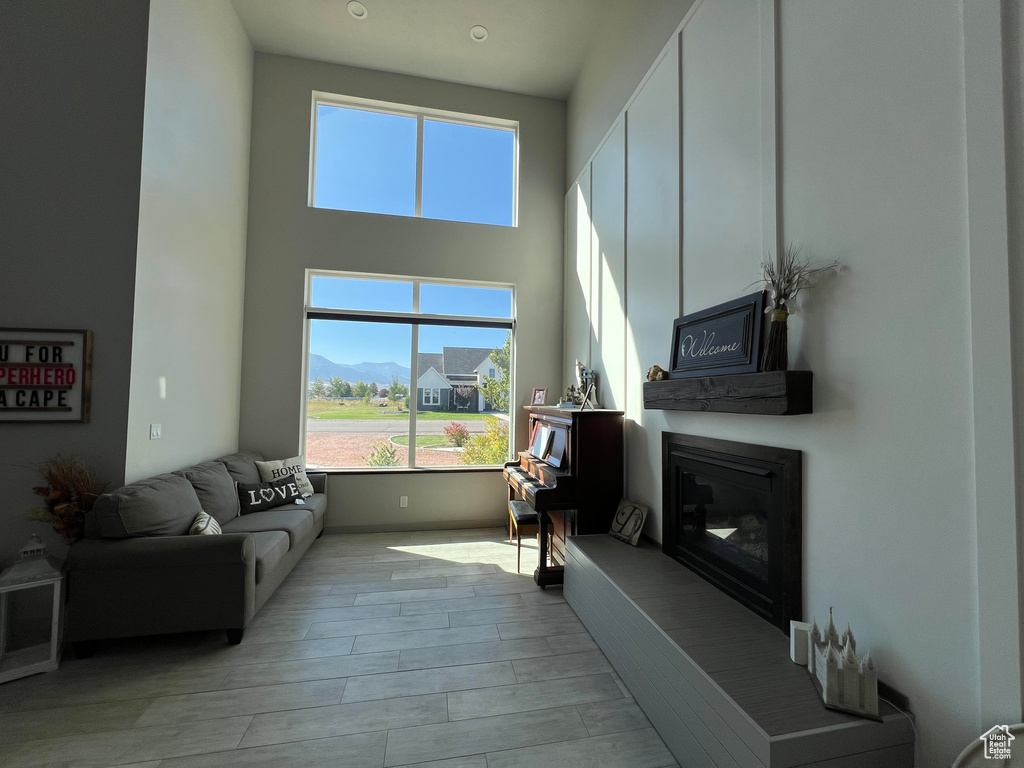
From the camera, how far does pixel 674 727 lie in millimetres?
1776

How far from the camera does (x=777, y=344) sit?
1874 millimetres

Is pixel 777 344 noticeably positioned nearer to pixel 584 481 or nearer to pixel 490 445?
pixel 584 481

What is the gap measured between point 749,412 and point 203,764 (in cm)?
263

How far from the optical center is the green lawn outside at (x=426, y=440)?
195 inches

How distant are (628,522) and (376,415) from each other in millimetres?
3007

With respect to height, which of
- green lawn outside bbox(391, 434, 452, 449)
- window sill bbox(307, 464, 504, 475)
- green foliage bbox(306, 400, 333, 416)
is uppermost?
green foliage bbox(306, 400, 333, 416)

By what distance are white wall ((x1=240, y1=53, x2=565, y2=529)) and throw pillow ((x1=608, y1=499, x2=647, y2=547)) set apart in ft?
6.51

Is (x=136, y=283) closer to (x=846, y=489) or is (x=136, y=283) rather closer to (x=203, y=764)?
(x=203, y=764)

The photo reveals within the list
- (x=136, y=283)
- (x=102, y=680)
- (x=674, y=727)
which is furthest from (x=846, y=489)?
(x=136, y=283)

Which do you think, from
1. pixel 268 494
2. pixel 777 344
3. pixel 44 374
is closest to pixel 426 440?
pixel 268 494

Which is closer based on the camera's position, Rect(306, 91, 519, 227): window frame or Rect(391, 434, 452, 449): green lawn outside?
Rect(306, 91, 519, 227): window frame

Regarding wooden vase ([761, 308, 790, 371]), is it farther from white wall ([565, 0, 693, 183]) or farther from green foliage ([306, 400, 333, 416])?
green foliage ([306, 400, 333, 416])

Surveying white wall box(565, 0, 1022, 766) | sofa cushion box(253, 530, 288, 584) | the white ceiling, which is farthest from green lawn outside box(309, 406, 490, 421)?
the white ceiling

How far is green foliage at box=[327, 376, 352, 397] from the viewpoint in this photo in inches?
191
